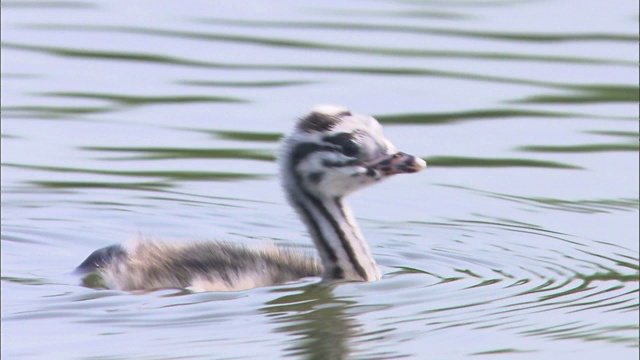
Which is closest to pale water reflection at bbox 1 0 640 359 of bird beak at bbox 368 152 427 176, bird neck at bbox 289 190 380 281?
bird neck at bbox 289 190 380 281

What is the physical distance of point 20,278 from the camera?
10.9 meters

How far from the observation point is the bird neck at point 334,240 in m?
11.1

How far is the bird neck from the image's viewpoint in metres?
11.1

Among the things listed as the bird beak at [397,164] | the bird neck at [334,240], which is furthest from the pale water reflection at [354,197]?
the bird beak at [397,164]

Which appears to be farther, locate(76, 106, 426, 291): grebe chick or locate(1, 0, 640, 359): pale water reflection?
locate(76, 106, 426, 291): grebe chick

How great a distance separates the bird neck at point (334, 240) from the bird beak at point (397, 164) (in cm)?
39

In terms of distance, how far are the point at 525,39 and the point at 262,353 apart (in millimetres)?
9573

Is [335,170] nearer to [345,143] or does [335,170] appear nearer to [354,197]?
[345,143]

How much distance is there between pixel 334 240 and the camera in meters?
11.2

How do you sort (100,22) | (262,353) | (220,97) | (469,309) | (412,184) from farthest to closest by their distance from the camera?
1. (100,22)
2. (220,97)
3. (412,184)
4. (469,309)
5. (262,353)

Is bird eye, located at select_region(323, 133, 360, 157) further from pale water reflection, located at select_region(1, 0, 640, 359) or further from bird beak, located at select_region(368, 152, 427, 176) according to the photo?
pale water reflection, located at select_region(1, 0, 640, 359)

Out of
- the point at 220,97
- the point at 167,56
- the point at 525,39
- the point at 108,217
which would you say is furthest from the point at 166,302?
the point at 525,39

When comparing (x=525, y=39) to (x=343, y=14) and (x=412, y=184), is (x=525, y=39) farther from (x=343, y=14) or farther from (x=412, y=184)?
(x=412, y=184)

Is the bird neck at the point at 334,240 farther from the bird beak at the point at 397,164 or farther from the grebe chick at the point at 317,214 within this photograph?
the bird beak at the point at 397,164
